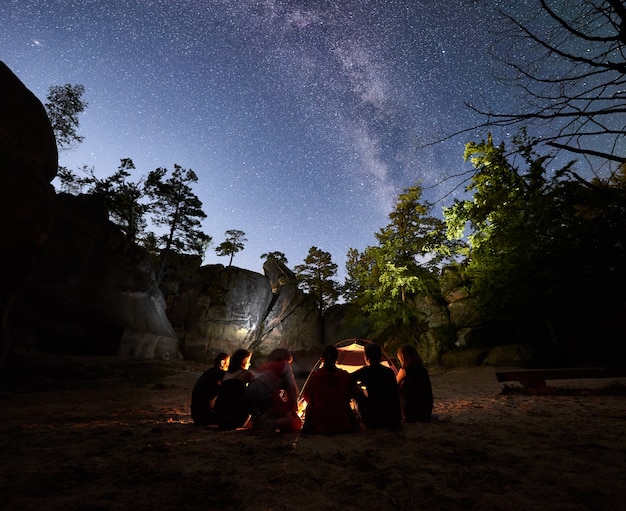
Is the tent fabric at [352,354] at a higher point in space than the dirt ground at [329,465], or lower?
higher

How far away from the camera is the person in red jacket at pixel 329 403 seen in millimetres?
4320

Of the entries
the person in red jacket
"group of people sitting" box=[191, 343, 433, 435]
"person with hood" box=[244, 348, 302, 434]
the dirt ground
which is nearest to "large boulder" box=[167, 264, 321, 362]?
the dirt ground

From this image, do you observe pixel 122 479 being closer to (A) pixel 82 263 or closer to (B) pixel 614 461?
(B) pixel 614 461

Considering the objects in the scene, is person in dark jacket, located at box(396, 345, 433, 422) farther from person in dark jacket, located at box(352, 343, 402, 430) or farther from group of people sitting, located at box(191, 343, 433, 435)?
person in dark jacket, located at box(352, 343, 402, 430)

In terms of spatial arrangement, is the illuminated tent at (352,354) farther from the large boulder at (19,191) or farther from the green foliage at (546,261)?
the large boulder at (19,191)

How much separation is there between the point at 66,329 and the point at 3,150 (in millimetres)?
11154

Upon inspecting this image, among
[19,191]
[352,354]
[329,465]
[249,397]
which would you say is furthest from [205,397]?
[19,191]

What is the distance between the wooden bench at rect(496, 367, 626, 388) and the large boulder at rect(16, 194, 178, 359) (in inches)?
836

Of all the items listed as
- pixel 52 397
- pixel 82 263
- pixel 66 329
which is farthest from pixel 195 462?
pixel 82 263

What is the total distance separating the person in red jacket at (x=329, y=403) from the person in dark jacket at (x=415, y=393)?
116cm

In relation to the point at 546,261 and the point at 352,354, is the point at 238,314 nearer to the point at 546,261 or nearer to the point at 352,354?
the point at 352,354

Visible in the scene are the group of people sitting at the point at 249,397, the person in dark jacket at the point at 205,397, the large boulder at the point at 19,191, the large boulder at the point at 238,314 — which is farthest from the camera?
the large boulder at the point at 238,314

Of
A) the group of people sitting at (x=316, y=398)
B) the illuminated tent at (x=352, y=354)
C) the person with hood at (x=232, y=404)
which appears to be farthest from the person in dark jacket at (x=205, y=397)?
the illuminated tent at (x=352, y=354)

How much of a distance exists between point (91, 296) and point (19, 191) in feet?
33.1
